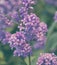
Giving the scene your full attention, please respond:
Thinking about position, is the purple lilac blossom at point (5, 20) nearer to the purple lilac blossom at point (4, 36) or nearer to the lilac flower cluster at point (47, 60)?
the purple lilac blossom at point (4, 36)

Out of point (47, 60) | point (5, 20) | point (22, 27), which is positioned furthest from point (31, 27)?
point (47, 60)

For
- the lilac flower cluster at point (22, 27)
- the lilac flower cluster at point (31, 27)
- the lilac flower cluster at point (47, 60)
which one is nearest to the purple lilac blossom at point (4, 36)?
the lilac flower cluster at point (22, 27)

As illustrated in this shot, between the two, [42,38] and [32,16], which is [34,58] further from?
[32,16]

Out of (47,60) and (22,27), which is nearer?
(47,60)

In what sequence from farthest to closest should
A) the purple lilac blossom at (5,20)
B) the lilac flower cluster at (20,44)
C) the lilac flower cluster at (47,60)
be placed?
the purple lilac blossom at (5,20) < the lilac flower cluster at (20,44) < the lilac flower cluster at (47,60)

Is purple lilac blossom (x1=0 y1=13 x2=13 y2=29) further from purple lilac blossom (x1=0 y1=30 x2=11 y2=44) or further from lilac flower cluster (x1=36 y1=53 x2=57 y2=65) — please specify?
lilac flower cluster (x1=36 y1=53 x2=57 y2=65)

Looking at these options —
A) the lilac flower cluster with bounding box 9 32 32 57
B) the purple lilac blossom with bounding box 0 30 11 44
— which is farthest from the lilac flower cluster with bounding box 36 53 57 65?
the purple lilac blossom with bounding box 0 30 11 44

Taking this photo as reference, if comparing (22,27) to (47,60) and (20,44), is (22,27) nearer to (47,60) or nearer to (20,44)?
(20,44)

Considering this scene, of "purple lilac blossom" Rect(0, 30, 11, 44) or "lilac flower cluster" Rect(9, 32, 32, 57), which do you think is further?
"purple lilac blossom" Rect(0, 30, 11, 44)
